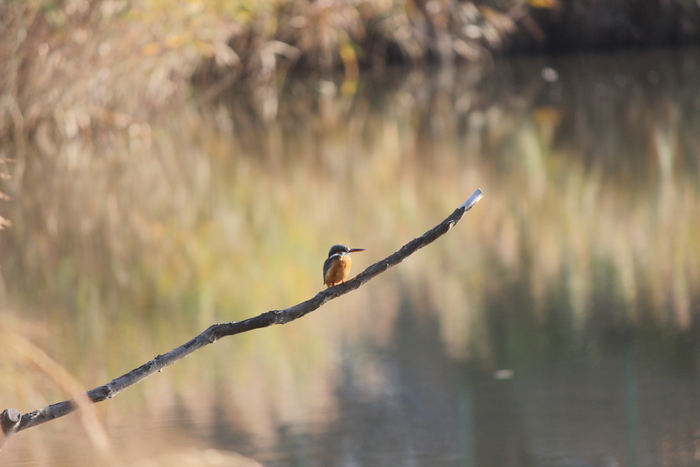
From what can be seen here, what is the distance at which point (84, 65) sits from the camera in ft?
21.4

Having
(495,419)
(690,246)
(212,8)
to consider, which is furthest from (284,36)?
(495,419)

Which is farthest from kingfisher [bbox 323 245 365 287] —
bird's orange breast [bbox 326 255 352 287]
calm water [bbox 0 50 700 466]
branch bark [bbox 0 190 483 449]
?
calm water [bbox 0 50 700 466]

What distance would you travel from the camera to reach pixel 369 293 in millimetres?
3709

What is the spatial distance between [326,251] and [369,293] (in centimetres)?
64

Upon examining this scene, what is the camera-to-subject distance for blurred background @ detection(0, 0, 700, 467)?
2.46 m

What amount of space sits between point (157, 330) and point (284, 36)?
24.8ft

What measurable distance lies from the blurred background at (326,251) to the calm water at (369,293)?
0.04 ft

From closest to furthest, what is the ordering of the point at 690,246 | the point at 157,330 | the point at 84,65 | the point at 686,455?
the point at 686,455 → the point at 157,330 → the point at 690,246 → the point at 84,65

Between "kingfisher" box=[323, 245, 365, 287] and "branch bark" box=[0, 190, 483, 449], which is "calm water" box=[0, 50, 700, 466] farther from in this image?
"kingfisher" box=[323, 245, 365, 287]

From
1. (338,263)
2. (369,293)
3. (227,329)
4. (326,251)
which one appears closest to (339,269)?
(338,263)

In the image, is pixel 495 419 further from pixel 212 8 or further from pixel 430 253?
pixel 212 8

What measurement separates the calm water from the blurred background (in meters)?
0.01

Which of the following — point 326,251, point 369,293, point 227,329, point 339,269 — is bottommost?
point 227,329

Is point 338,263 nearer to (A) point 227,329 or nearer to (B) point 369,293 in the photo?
(A) point 227,329
